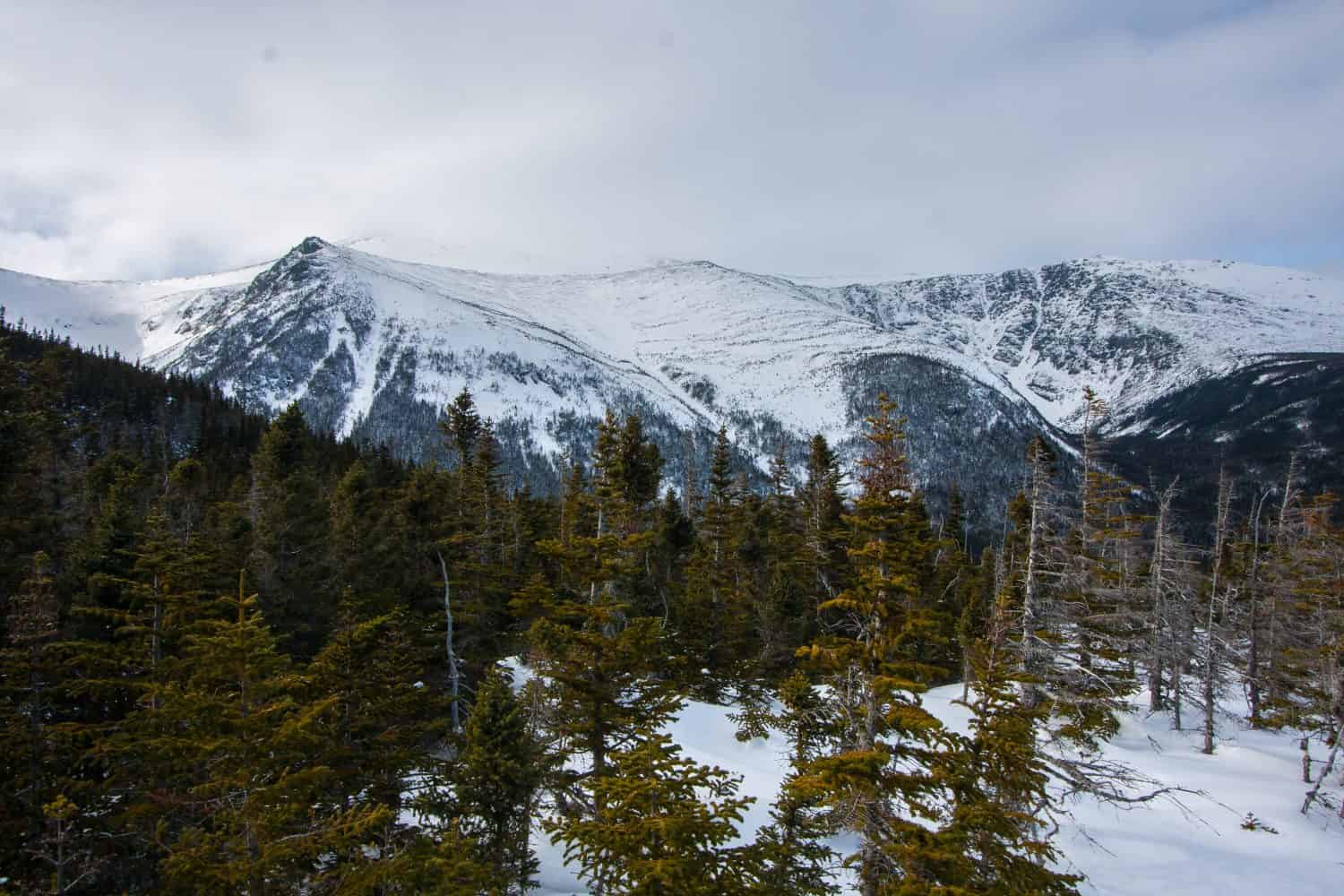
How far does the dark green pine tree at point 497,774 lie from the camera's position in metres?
13.6

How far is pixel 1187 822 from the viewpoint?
22281 mm

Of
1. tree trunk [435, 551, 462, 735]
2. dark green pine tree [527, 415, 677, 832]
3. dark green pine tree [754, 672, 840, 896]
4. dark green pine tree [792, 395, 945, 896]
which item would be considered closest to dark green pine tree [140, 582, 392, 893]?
dark green pine tree [527, 415, 677, 832]

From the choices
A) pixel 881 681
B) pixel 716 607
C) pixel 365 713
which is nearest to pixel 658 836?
pixel 881 681

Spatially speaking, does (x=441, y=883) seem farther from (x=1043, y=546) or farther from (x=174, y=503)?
(x=174, y=503)

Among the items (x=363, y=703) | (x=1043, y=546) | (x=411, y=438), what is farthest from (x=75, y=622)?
(x=411, y=438)

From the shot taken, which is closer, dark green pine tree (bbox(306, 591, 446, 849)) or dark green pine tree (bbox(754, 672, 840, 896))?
dark green pine tree (bbox(754, 672, 840, 896))

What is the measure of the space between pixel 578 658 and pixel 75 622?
12382 millimetres

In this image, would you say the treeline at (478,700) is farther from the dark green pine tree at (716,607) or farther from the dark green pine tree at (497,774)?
the dark green pine tree at (716,607)

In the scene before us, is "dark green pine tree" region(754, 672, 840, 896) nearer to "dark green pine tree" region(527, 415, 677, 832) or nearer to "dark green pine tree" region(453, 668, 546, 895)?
"dark green pine tree" region(527, 415, 677, 832)

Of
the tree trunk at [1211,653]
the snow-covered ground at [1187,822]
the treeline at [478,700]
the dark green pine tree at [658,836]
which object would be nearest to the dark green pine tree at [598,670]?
the treeline at [478,700]

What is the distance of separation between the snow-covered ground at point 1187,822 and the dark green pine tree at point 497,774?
3.22 metres

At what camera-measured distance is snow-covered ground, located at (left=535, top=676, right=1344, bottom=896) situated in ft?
63.3

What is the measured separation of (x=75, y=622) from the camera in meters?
15.7

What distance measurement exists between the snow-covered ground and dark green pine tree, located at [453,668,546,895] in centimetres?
322
